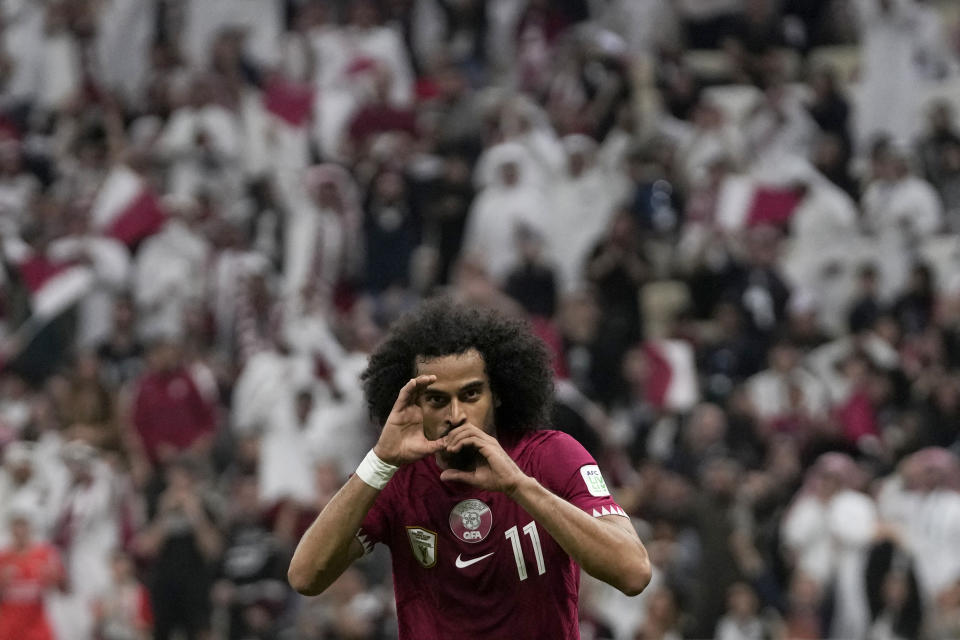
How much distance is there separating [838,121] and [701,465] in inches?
234

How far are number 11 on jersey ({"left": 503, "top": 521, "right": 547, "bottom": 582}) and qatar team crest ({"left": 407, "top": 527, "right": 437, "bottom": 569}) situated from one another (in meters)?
0.21

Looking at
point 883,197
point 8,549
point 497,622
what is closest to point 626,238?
point 883,197

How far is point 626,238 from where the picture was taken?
677 inches

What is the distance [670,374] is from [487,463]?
1175cm

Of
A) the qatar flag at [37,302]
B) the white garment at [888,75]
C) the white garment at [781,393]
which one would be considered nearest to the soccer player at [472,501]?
the white garment at [781,393]

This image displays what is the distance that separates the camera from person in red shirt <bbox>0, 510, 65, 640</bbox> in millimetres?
13812

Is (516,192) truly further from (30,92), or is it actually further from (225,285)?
(30,92)

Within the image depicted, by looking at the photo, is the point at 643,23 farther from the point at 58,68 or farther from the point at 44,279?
the point at 44,279

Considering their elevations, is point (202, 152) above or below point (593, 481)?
below

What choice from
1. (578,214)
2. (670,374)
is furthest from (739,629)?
(578,214)

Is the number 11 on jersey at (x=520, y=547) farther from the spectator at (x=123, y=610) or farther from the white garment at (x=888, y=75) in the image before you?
the white garment at (x=888, y=75)

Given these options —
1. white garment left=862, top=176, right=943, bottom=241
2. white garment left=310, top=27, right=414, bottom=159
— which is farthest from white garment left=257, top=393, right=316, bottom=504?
white garment left=862, top=176, right=943, bottom=241

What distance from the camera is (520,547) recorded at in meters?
5.10

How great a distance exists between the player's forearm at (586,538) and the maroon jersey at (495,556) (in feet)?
0.79
